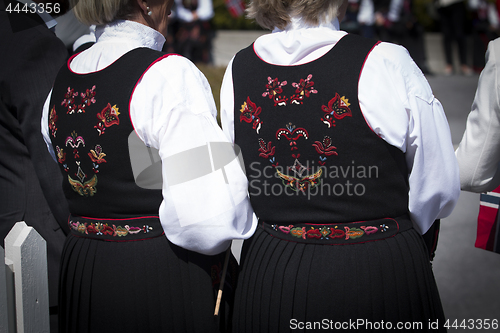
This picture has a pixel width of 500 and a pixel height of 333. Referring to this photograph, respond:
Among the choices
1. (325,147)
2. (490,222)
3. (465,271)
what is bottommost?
(465,271)

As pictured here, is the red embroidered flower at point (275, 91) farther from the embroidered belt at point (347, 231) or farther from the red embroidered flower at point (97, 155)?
the red embroidered flower at point (97, 155)

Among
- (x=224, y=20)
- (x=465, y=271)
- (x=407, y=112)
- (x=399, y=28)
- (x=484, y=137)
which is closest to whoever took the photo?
(x=407, y=112)

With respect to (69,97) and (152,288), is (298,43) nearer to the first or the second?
(69,97)

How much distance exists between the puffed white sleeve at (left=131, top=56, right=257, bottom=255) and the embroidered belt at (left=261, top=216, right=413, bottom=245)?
219mm

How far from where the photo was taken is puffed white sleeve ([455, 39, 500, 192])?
4.94 ft

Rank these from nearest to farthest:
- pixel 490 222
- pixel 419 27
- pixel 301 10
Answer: pixel 301 10, pixel 490 222, pixel 419 27

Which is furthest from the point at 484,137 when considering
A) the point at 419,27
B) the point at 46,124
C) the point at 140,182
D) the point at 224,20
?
the point at 224,20

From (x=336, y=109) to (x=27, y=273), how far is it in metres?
1.12

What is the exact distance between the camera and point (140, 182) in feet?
4.78

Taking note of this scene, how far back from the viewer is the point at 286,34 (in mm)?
1499

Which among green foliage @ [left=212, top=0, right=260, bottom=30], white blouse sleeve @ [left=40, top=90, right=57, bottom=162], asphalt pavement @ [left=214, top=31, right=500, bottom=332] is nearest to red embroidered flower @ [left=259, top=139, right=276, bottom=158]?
white blouse sleeve @ [left=40, top=90, right=57, bottom=162]

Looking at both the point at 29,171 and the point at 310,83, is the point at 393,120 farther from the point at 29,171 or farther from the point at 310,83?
the point at 29,171

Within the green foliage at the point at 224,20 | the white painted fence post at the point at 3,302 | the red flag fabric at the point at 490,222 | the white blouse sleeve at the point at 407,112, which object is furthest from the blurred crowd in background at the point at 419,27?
the white painted fence post at the point at 3,302

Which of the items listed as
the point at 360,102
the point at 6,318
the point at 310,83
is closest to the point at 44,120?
the point at 6,318
